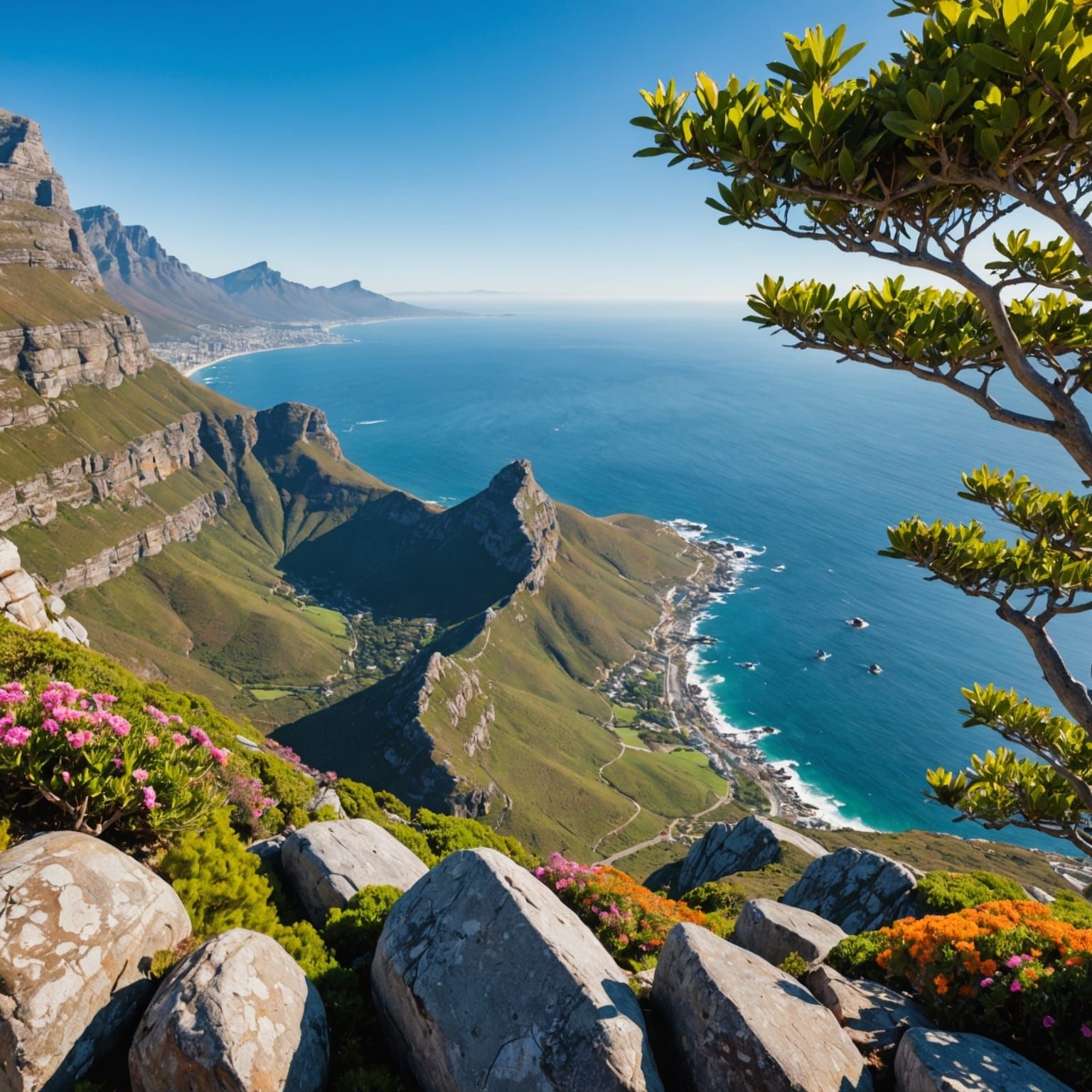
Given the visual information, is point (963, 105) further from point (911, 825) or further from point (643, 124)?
point (911, 825)

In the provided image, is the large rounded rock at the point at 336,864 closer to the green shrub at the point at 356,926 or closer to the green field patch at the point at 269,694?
the green shrub at the point at 356,926

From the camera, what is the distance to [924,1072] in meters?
9.08

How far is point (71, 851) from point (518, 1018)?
27.4 feet

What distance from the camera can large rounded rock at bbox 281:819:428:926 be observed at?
55.4 feet

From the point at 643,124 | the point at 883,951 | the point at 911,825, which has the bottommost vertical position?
the point at 911,825

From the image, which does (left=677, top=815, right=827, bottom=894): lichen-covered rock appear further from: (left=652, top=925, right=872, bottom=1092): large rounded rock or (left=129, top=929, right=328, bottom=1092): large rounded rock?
(left=129, top=929, right=328, bottom=1092): large rounded rock

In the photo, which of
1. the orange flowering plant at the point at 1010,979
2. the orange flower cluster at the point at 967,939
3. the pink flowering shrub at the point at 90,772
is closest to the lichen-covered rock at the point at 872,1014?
the orange flowering plant at the point at 1010,979

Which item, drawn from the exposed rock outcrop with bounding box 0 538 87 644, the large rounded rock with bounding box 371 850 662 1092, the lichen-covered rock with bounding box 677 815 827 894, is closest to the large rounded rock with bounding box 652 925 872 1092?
the large rounded rock with bounding box 371 850 662 1092

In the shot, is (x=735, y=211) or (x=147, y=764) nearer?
(x=735, y=211)

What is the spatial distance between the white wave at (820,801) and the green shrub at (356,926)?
Result: 458 ft

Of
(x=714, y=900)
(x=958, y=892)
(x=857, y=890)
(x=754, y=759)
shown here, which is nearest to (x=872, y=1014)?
(x=958, y=892)

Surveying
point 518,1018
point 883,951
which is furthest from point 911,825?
point 518,1018

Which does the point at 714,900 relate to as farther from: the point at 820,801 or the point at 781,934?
the point at 820,801

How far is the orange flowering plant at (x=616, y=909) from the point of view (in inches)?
637
